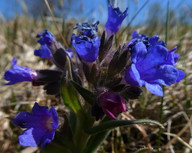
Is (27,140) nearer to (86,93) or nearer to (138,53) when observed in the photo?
(86,93)

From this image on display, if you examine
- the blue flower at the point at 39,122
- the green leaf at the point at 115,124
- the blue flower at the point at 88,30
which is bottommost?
the green leaf at the point at 115,124

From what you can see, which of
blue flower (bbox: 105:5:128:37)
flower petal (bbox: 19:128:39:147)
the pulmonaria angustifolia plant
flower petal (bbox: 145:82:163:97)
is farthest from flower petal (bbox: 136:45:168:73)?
flower petal (bbox: 19:128:39:147)

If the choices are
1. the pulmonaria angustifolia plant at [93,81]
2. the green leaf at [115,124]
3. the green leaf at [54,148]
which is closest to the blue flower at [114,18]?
the pulmonaria angustifolia plant at [93,81]

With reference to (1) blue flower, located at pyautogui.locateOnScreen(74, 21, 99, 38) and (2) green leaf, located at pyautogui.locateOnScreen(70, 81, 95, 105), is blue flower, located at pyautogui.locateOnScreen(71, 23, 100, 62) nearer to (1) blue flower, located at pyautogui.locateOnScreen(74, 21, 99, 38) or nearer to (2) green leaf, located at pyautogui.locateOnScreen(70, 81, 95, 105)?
(1) blue flower, located at pyautogui.locateOnScreen(74, 21, 99, 38)

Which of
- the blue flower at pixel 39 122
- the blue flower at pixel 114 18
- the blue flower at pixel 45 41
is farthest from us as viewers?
the blue flower at pixel 45 41

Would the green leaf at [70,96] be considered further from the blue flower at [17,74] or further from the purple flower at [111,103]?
the blue flower at [17,74]

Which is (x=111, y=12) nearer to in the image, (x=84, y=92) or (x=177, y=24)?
(x=84, y=92)
